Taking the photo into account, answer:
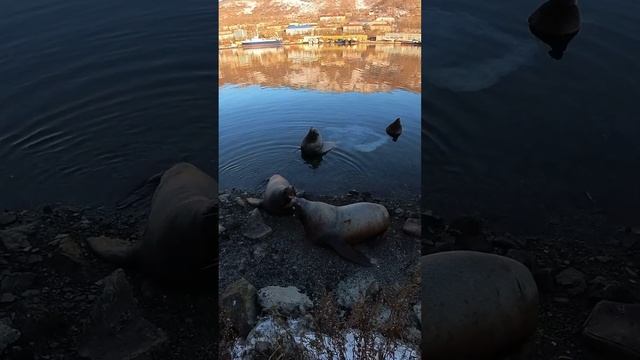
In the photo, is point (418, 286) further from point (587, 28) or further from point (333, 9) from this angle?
point (587, 28)

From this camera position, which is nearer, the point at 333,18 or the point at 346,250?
the point at 346,250

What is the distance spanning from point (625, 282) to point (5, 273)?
3.08 meters

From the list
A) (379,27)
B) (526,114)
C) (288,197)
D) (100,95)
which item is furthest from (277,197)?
(526,114)

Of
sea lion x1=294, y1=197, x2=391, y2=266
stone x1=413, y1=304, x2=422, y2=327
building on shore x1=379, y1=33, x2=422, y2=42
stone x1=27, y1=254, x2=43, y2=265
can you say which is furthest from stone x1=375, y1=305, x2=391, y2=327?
stone x1=27, y1=254, x2=43, y2=265

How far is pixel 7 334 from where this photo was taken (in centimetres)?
286

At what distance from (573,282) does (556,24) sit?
251 cm

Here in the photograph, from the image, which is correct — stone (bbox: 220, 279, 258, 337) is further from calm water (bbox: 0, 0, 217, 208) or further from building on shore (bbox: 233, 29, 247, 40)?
building on shore (bbox: 233, 29, 247, 40)

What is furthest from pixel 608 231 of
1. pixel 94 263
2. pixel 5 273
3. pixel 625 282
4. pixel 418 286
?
pixel 5 273

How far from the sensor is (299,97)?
354cm

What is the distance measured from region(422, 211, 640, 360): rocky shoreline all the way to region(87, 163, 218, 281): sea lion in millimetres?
1099

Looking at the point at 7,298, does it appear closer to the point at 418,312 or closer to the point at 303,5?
the point at 418,312

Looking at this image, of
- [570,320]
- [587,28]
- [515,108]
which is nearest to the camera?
[570,320]

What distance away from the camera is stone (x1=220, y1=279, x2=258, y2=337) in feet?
9.70

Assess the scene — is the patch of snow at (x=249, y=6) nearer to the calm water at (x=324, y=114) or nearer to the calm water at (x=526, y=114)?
the calm water at (x=324, y=114)
